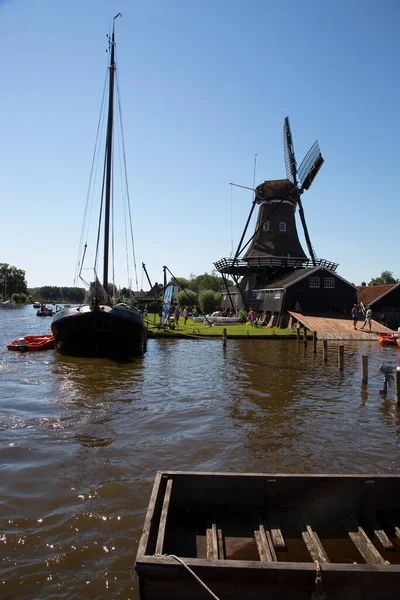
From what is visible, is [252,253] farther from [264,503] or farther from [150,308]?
[264,503]

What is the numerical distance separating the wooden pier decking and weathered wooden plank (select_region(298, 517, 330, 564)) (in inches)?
963

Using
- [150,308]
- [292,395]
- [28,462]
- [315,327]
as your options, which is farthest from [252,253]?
[28,462]

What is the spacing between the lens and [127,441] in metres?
9.91

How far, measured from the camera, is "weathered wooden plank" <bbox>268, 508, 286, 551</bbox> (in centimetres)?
517

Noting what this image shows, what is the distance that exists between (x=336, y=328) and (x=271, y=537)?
28.7 m

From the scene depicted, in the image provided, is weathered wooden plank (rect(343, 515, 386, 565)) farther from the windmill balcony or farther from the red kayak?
the windmill balcony

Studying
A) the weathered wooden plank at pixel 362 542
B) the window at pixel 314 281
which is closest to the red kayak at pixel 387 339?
the window at pixel 314 281

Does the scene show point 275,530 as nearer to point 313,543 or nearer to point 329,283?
point 313,543

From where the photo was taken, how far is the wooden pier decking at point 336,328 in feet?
101

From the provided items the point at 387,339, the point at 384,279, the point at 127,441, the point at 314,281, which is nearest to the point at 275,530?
the point at 127,441

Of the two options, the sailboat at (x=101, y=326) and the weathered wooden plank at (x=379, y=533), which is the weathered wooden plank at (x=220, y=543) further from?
the sailboat at (x=101, y=326)

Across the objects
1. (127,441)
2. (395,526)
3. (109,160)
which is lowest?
(127,441)

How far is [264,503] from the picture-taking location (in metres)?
5.82

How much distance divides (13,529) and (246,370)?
14126mm
